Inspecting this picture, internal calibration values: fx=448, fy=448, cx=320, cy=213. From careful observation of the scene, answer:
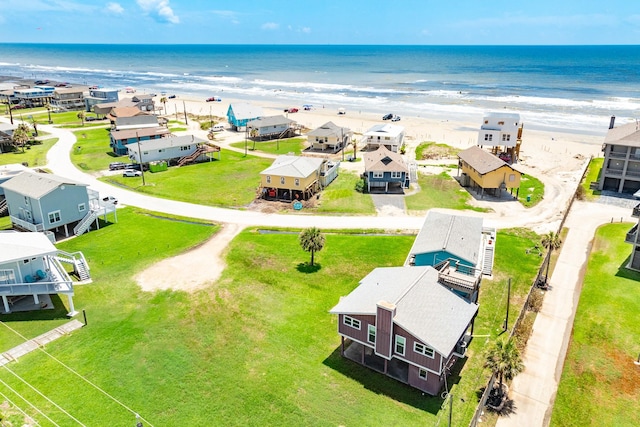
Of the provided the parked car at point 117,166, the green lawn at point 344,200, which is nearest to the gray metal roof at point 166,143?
Result: the parked car at point 117,166

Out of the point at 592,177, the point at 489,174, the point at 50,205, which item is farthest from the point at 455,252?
the point at 592,177

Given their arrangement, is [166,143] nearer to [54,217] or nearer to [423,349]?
[54,217]

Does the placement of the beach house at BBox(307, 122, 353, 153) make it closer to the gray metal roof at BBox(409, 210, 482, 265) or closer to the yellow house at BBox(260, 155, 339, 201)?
the yellow house at BBox(260, 155, 339, 201)

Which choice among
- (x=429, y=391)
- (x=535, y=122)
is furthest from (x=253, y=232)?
(x=535, y=122)

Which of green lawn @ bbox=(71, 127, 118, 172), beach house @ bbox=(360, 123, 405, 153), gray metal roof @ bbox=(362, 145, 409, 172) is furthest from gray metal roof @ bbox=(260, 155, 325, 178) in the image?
green lawn @ bbox=(71, 127, 118, 172)

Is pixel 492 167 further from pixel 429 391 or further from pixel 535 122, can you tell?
pixel 535 122

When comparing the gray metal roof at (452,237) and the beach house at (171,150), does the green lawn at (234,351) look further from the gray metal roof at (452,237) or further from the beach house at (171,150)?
the beach house at (171,150)
